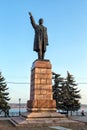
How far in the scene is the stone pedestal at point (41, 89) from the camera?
17.5m

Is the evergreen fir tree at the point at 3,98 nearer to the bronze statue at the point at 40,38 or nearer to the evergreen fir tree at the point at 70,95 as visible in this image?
the evergreen fir tree at the point at 70,95

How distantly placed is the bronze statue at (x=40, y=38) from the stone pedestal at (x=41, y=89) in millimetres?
1095

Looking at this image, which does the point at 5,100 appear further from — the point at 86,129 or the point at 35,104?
the point at 86,129

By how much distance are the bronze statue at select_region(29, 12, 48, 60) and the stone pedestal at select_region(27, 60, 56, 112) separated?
3.59ft

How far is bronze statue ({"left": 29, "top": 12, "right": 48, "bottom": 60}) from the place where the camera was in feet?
63.2

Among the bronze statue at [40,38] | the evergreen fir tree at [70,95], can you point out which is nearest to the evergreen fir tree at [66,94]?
the evergreen fir tree at [70,95]

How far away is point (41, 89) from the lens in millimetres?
17953

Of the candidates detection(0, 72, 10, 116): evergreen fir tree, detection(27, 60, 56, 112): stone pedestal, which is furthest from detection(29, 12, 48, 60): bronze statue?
detection(0, 72, 10, 116): evergreen fir tree

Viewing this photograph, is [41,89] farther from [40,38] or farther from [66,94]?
[66,94]

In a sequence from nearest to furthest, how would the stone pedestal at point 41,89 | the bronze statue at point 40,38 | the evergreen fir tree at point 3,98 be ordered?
the stone pedestal at point 41,89, the bronze statue at point 40,38, the evergreen fir tree at point 3,98

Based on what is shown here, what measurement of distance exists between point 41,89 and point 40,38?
3727 millimetres

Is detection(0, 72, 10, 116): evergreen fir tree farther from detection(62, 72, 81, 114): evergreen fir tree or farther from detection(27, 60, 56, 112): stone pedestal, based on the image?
detection(27, 60, 56, 112): stone pedestal

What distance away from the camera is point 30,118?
53.8ft

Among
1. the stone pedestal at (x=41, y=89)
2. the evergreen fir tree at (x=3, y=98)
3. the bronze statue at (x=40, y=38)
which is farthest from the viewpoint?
the evergreen fir tree at (x=3, y=98)
